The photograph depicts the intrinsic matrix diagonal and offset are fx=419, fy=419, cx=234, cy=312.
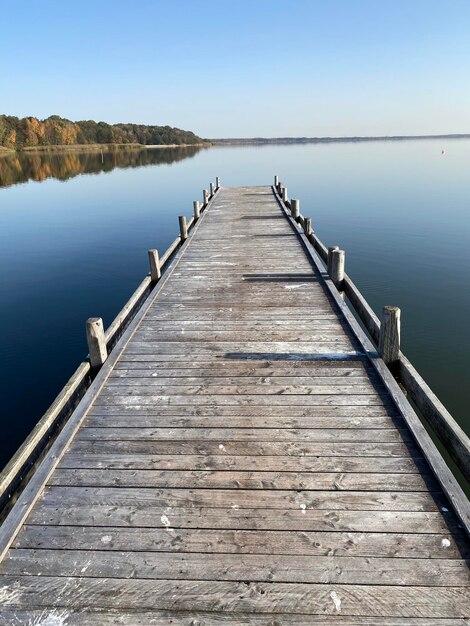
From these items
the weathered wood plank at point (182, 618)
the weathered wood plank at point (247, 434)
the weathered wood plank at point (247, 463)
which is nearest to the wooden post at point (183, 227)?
the weathered wood plank at point (247, 434)

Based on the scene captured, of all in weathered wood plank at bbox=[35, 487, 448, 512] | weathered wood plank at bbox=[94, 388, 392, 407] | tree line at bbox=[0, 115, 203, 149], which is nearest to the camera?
weathered wood plank at bbox=[35, 487, 448, 512]

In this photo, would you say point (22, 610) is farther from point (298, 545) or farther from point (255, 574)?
point (298, 545)

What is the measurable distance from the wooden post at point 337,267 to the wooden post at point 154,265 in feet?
13.7

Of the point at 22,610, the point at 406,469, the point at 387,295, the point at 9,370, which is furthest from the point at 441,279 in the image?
the point at 22,610

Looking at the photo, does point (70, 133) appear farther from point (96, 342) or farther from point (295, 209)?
point (96, 342)

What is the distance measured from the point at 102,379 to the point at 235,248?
334 inches

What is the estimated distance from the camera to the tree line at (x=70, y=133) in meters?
108

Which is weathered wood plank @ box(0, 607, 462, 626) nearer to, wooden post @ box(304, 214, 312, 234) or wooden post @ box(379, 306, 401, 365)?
wooden post @ box(379, 306, 401, 365)

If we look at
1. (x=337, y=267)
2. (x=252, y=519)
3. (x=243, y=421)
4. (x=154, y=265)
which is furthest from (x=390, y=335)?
(x=154, y=265)

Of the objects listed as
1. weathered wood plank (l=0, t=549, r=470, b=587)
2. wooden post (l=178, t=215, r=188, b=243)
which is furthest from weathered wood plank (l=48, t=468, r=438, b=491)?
wooden post (l=178, t=215, r=188, b=243)

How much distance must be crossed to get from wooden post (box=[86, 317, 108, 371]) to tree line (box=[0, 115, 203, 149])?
11242cm

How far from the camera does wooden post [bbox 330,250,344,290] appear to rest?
9344 millimetres

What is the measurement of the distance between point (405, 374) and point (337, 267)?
13.9 feet

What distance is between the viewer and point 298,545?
3469mm
